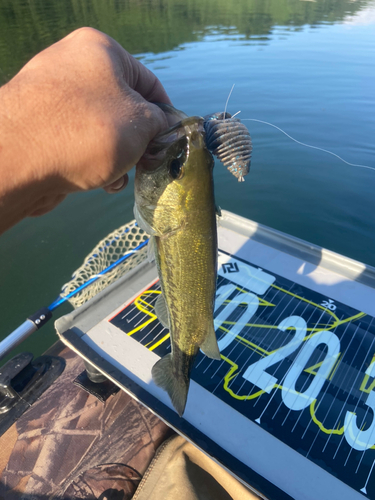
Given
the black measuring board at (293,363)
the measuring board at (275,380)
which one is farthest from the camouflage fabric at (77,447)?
the black measuring board at (293,363)

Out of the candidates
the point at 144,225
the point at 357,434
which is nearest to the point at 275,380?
the point at 357,434

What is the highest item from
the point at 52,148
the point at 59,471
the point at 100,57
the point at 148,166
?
the point at 100,57

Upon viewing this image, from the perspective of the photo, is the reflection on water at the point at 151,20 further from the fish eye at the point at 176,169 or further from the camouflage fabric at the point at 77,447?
the fish eye at the point at 176,169

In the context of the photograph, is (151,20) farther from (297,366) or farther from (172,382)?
(172,382)

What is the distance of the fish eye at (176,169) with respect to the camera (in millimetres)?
1528

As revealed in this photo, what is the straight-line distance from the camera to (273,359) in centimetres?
235

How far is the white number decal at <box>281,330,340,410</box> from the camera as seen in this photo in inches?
83.2

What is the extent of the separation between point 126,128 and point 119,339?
184 cm

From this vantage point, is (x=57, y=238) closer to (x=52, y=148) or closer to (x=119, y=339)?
(x=119, y=339)

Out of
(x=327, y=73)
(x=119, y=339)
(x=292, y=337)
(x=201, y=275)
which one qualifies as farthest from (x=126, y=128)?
(x=327, y=73)

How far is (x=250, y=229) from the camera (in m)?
3.61

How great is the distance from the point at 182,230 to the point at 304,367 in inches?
60.8

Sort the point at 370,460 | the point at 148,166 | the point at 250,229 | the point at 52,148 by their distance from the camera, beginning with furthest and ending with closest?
the point at 250,229 → the point at 370,460 → the point at 148,166 → the point at 52,148

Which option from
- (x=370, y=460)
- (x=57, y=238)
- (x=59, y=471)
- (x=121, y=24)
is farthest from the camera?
(x=121, y=24)
